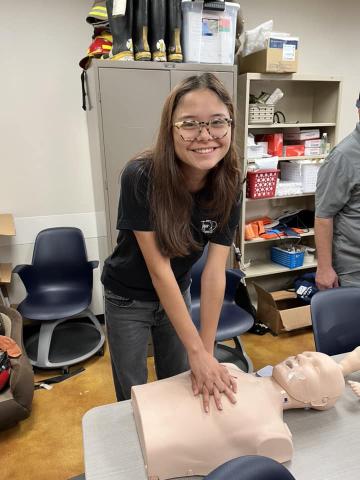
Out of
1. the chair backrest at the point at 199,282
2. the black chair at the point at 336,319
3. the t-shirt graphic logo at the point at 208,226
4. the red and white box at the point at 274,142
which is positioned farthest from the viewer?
the red and white box at the point at 274,142

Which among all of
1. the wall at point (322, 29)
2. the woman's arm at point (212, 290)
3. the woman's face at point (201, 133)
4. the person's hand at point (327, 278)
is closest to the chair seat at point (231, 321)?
the person's hand at point (327, 278)

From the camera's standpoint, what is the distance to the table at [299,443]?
0.86 metres

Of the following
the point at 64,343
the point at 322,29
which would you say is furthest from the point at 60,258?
the point at 322,29

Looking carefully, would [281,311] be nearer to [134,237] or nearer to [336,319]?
[336,319]

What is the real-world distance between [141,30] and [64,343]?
2130mm

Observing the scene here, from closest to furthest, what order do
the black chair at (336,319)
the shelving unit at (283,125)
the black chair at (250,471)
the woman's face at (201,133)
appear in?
1. the black chair at (250,471)
2. the woman's face at (201,133)
3. the black chair at (336,319)
4. the shelving unit at (283,125)

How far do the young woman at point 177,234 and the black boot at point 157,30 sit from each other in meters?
1.34

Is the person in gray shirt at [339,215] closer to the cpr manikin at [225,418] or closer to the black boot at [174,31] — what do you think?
the cpr manikin at [225,418]

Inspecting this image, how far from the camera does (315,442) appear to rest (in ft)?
3.09

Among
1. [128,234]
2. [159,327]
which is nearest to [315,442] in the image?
[159,327]

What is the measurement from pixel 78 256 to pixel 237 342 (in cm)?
130

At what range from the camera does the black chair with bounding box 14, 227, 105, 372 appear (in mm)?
2525

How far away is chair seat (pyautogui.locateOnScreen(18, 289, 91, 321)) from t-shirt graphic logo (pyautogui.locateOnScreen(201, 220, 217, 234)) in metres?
1.51

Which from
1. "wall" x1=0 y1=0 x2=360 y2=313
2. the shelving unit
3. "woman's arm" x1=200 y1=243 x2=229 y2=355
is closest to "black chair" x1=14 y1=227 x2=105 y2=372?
"wall" x1=0 y1=0 x2=360 y2=313
